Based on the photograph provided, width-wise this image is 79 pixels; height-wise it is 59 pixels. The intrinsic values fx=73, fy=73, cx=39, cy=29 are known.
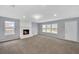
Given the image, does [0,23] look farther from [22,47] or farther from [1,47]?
[22,47]

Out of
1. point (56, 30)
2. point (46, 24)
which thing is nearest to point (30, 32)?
point (56, 30)

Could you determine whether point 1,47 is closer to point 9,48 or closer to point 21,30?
point 9,48

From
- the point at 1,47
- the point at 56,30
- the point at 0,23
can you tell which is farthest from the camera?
the point at 56,30

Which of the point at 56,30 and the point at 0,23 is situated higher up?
the point at 0,23
